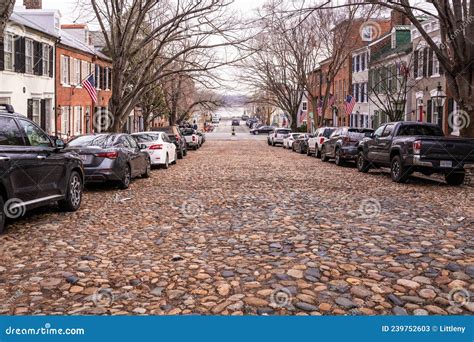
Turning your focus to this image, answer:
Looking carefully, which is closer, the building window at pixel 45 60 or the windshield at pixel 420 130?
the windshield at pixel 420 130

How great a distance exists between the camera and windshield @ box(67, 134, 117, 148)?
14.2 metres

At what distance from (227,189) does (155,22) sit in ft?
57.5

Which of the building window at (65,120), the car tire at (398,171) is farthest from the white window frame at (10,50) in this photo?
the car tire at (398,171)

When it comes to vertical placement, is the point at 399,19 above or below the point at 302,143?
above

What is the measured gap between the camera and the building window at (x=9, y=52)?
2570 cm

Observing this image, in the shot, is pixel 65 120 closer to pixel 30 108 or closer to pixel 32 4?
pixel 30 108

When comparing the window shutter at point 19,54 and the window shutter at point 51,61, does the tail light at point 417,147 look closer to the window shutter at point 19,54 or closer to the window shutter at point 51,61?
the window shutter at point 19,54

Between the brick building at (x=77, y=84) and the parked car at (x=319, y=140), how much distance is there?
1157cm

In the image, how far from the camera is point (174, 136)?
2847cm

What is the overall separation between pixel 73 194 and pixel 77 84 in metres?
26.5

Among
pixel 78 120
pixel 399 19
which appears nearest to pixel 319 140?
pixel 78 120

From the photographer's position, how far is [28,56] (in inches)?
1113

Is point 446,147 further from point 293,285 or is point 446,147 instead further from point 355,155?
point 293,285

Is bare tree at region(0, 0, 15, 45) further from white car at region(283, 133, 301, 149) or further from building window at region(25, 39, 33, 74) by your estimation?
white car at region(283, 133, 301, 149)
